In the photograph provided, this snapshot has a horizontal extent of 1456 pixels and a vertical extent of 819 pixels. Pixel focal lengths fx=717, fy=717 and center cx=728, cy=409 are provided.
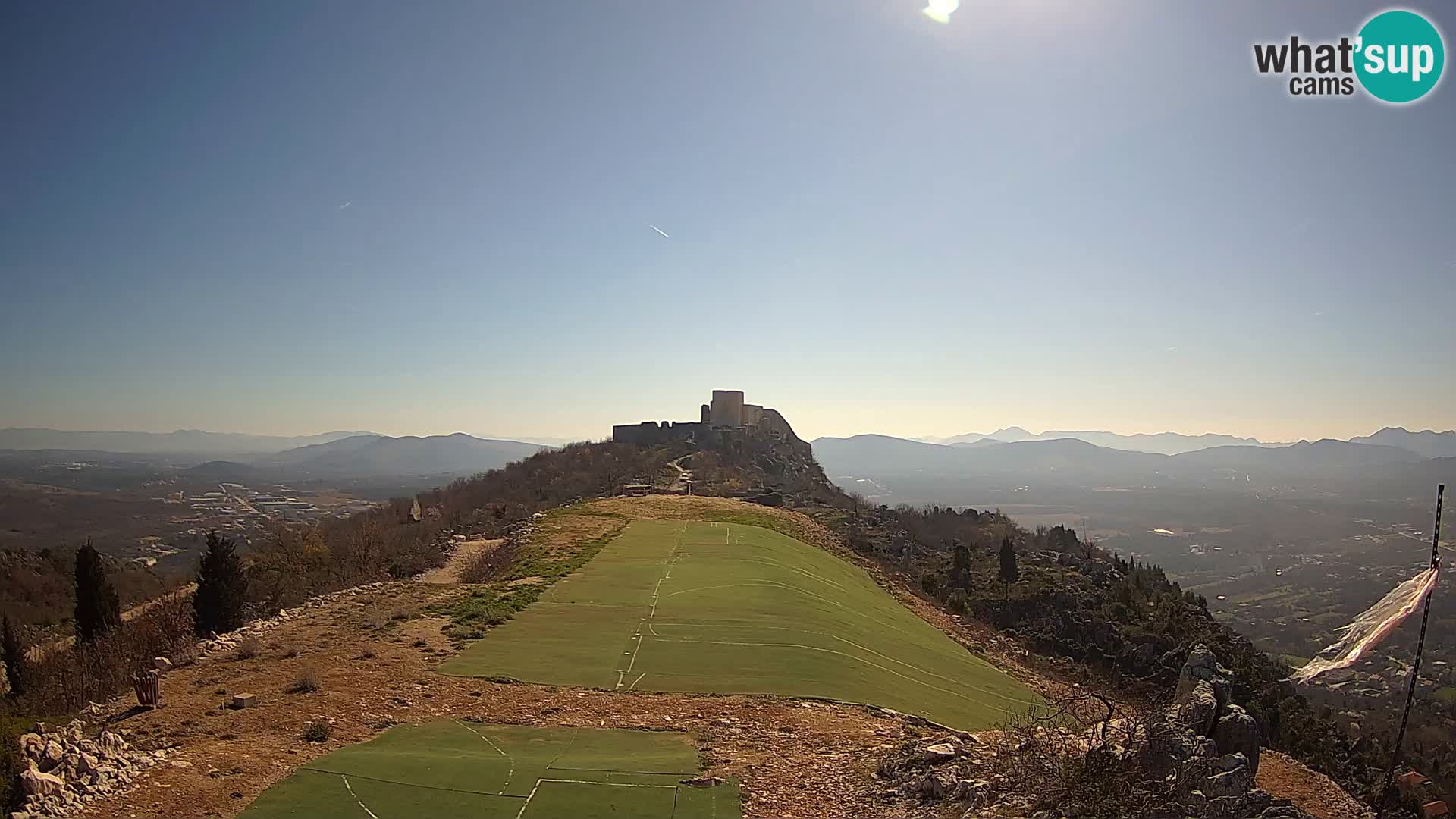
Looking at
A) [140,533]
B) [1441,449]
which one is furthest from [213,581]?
[1441,449]

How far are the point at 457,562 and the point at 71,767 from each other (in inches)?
795

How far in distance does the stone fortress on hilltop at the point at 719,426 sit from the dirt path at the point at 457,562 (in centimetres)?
4169

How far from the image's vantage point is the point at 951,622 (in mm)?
32094

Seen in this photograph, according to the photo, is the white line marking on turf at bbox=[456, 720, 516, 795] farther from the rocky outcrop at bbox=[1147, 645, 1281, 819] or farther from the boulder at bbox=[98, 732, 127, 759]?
the rocky outcrop at bbox=[1147, 645, 1281, 819]

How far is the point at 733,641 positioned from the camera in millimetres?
17312

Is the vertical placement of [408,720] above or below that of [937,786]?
below

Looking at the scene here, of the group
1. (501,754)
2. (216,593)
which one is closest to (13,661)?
(216,593)

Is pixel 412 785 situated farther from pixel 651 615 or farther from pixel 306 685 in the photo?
pixel 651 615

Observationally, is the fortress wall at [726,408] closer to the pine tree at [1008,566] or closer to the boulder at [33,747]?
the pine tree at [1008,566]

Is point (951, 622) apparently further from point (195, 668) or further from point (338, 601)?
point (195, 668)

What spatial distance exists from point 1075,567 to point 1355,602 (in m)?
31.9

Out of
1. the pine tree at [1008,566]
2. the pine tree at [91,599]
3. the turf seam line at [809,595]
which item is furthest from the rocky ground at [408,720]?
the pine tree at [1008,566]

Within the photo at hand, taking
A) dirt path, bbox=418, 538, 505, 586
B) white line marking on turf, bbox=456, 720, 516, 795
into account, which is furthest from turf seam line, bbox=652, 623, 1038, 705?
dirt path, bbox=418, 538, 505, 586

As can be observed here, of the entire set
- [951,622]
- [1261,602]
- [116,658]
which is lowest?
[1261,602]
